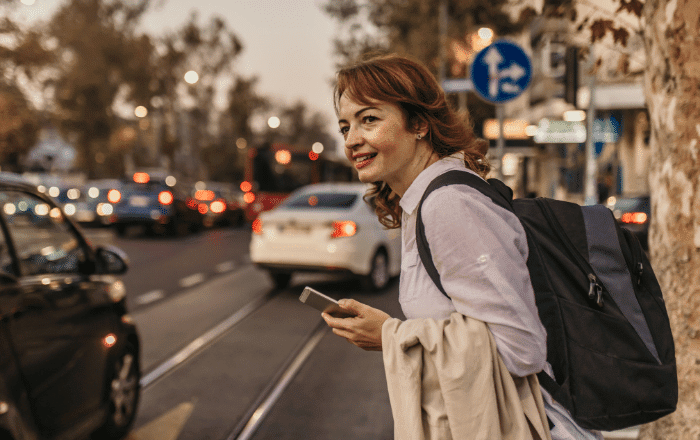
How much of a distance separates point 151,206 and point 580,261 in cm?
1962

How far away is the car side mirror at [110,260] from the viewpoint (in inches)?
166

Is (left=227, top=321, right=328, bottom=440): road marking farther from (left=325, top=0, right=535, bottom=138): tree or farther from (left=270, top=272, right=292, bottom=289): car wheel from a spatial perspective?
(left=325, top=0, right=535, bottom=138): tree

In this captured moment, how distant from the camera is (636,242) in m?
1.62

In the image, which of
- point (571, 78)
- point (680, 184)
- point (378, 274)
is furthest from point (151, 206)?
point (680, 184)

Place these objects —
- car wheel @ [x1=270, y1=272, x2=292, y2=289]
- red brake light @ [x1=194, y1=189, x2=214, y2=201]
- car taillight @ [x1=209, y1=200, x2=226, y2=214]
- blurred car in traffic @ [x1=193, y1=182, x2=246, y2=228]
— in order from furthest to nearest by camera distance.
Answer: car taillight @ [x1=209, y1=200, x2=226, y2=214]
red brake light @ [x1=194, y1=189, x2=214, y2=201]
blurred car in traffic @ [x1=193, y1=182, x2=246, y2=228]
car wheel @ [x1=270, y1=272, x2=292, y2=289]

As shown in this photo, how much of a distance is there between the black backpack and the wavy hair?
Result: 24cm

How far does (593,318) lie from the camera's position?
4.95ft

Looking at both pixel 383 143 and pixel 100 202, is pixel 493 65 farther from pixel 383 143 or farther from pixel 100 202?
pixel 100 202

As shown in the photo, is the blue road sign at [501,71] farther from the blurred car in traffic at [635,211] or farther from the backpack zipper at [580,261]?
the backpack zipper at [580,261]

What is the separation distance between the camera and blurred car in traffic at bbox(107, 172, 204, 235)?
781 inches

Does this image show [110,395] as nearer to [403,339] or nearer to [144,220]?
[403,339]

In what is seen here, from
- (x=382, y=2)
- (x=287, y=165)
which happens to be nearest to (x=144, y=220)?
(x=287, y=165)

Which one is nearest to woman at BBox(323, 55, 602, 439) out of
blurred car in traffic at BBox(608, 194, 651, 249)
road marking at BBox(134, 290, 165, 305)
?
road marking at BBox(134, 290, 165, 305)

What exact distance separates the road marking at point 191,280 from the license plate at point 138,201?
8841 millimetres
